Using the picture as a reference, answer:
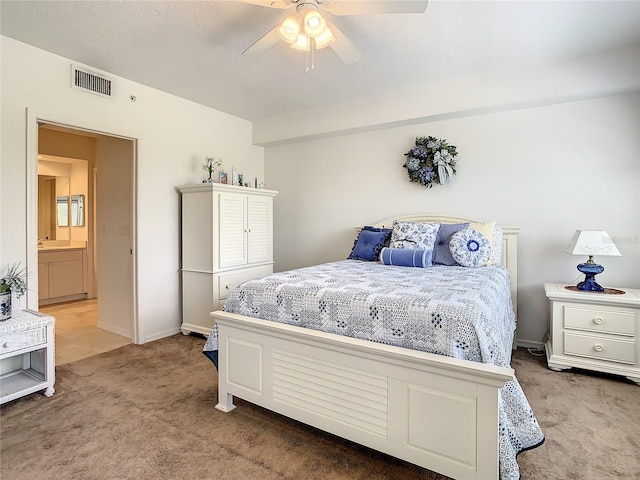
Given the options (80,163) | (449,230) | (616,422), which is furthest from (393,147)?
(80,163)

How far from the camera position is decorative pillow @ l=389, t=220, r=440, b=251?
3.27 m

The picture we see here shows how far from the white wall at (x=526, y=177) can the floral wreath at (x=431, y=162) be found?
104 millimetres

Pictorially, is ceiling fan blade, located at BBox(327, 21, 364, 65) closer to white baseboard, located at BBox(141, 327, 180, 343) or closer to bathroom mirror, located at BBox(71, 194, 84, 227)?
white baseboard, located at BBox(141, 327, 180, 343)

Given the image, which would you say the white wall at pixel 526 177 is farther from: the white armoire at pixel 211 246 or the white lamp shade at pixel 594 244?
the white armoire at pixel 211 246

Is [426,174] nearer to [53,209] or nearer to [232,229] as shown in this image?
[232,229]

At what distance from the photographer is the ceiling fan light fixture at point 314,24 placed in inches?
78.1

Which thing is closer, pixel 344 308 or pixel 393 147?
pixel 344 308

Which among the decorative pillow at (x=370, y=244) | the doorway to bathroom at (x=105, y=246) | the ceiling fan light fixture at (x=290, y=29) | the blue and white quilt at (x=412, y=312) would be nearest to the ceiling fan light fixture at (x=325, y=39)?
the ceiling fan light fixture at (x=290, y=29)

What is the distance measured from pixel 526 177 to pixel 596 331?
147 centimetres

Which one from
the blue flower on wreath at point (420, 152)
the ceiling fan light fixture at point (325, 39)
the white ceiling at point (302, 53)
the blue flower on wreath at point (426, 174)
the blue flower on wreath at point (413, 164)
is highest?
the white ceiling at point (302, 53)

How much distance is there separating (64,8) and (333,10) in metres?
1.73

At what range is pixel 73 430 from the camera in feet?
6.64

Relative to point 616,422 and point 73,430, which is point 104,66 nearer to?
point 73,430

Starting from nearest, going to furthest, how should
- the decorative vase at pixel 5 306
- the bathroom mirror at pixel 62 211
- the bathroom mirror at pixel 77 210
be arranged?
1. the decorative vase at pixel 5 306
2. the bathroom mirror at pixel 77 210
3. the bathroom mirror at pixel 62 211
